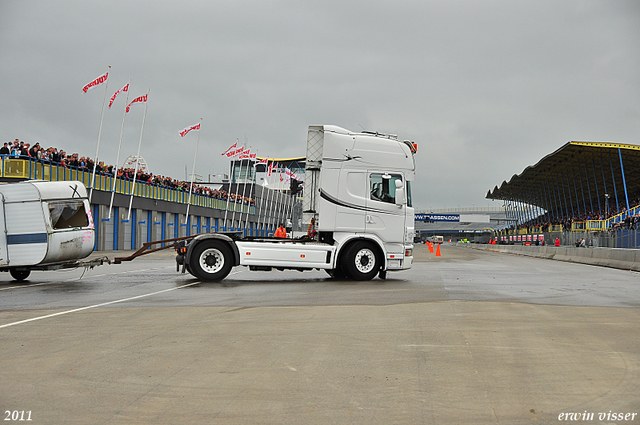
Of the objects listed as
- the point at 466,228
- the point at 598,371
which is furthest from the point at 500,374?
the point at 466,228

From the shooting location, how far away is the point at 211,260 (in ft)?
54.2

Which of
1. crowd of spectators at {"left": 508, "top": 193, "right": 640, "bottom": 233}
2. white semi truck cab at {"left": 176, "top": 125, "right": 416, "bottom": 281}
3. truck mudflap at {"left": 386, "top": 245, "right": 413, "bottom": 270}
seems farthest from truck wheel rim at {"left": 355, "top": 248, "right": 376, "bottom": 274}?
crowd of spectators at {"left": 508, "top": 193, "right": 640, "bottom": 233}

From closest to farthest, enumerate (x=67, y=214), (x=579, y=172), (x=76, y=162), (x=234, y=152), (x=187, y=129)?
(x=67, y=214), (x=76, y=162), (x=187, y=129), (x=234, y=152), (x=579, y=172)

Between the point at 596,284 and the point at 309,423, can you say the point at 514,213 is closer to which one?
the point at 596,284

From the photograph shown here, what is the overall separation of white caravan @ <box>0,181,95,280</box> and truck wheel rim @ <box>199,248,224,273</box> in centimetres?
327

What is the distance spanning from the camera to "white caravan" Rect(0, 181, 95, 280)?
49.6 ft

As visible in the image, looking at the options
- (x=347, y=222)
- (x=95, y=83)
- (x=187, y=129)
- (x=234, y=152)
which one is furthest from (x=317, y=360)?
(x=234, y=152)

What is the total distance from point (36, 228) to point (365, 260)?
8.54 meters

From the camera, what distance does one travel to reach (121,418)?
456cm

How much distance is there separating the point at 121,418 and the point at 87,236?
42.1ft

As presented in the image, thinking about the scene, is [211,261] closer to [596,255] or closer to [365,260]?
[365,260]

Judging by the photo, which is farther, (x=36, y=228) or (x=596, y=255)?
(x=596, y=255)

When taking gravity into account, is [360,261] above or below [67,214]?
below

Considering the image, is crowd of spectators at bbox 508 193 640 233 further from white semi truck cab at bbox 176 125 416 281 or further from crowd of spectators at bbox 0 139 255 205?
crowd of spectators at bbox 0 139 255 205
